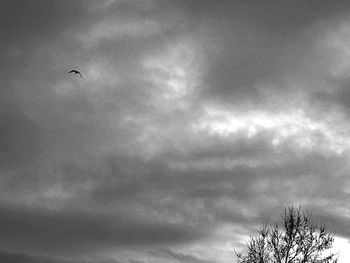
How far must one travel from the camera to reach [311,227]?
56.2 meters

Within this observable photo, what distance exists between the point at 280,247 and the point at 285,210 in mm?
3859

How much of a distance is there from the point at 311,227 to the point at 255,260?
599cm

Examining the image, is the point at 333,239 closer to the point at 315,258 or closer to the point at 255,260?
the point at 315,258

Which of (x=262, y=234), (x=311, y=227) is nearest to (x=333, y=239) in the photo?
(x=311, y=227)

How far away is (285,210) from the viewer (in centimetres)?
5772

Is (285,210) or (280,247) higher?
(285,210)

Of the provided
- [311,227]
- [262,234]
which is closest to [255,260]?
[262,234]

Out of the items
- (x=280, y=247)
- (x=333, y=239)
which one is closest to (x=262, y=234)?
(x=280, y=247)

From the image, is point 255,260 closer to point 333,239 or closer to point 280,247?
point 280,247

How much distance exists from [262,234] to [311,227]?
452 cm

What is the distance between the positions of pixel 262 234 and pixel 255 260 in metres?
2.48

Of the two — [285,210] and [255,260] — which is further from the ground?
[285,210]

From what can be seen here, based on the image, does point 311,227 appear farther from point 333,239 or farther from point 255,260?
point 255,260

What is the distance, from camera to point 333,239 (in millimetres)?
55250
